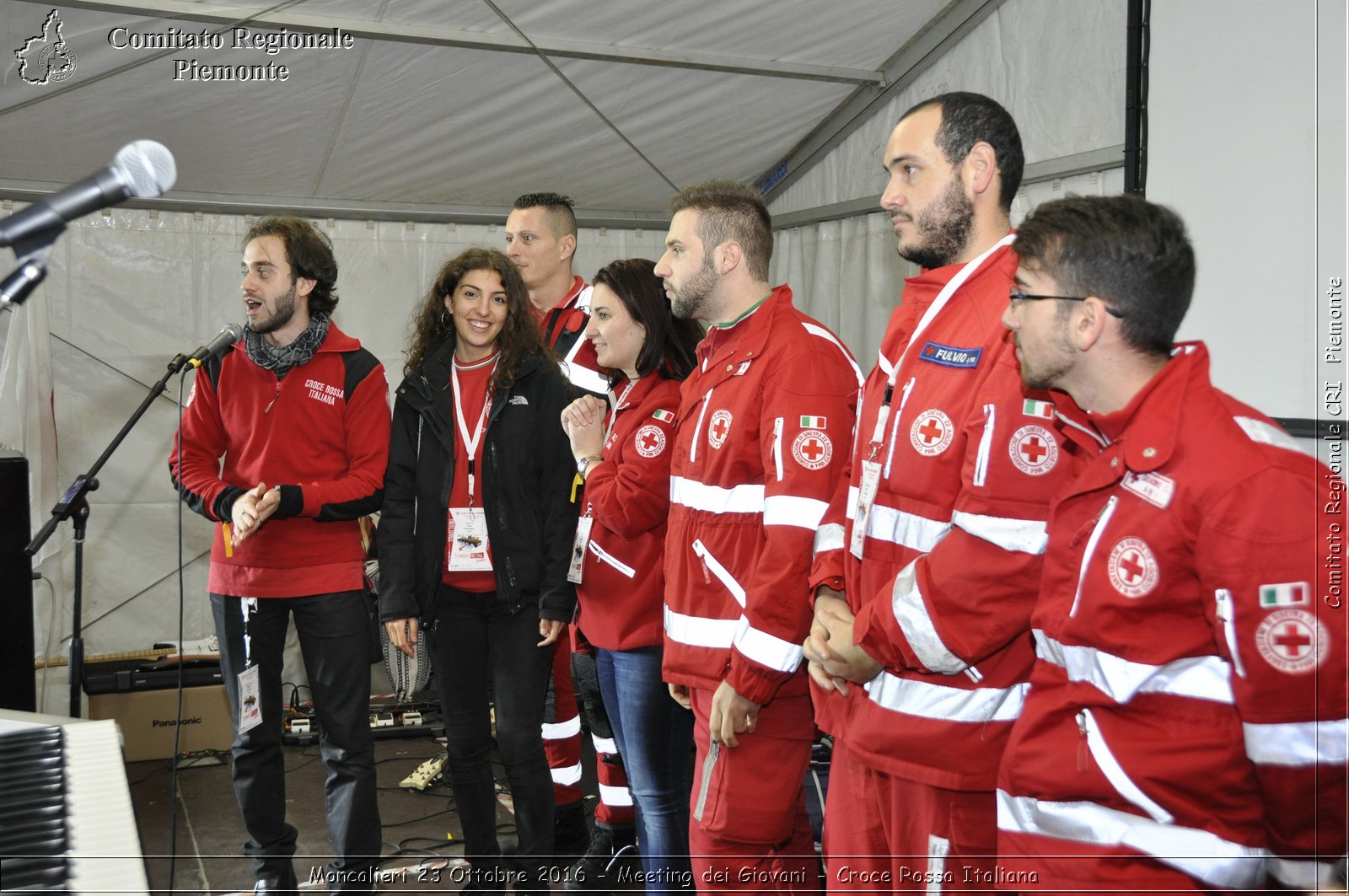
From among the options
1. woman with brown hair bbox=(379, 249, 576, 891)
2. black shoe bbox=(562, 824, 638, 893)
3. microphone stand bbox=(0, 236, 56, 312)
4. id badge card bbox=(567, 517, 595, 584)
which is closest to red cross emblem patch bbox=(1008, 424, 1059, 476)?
microphone stand bbox=(0, 236, 56, 312)

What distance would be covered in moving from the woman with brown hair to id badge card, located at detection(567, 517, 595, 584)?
0.03m


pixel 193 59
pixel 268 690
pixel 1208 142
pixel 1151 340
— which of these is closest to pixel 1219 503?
pixel 1151 340

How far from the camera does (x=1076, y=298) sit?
1562 millimetres

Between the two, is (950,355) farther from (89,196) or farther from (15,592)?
(15,592)

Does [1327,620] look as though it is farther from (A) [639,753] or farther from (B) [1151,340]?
(A) [639,753]

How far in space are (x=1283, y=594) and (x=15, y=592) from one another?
3.06 metres

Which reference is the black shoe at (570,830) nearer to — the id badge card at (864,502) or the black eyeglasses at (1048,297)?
the id badge card at (864,502)

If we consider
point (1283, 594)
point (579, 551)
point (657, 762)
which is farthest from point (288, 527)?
point (1283, 594)

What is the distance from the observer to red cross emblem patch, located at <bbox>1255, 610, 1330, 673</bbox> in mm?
1272

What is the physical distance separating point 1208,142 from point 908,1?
1.77 m

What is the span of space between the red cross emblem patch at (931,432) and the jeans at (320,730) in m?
2.02

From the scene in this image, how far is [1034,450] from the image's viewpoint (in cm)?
174

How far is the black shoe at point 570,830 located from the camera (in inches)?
150

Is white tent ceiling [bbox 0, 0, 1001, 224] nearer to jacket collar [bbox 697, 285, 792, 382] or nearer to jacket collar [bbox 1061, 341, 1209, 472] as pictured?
jacket collar [bbox 697, 285, 792, 382]
